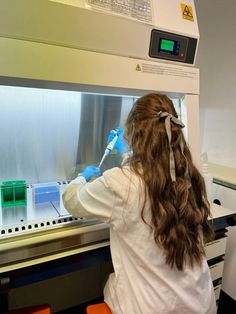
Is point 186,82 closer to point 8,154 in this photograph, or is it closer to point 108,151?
point 108,151

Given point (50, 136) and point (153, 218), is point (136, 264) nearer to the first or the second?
point (153, 218)

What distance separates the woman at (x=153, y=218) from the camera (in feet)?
2.70

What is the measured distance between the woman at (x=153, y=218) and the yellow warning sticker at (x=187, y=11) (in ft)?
1.59

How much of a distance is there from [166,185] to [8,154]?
2.32 feet

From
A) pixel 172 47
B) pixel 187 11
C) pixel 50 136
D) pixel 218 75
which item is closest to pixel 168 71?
pixel 172 47

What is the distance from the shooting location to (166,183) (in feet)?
2.75

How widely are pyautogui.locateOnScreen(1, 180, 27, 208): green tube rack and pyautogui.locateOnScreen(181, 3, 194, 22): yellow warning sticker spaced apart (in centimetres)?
100

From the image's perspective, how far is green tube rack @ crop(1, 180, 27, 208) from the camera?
99 cm

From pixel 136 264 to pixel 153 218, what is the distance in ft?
0.55

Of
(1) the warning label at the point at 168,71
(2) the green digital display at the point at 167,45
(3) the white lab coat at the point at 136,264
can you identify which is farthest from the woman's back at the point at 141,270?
(2) the green digital display at the point at 167,45

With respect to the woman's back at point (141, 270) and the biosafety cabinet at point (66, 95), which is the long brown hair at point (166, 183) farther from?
the biosafety cabinet at point (66, 95)

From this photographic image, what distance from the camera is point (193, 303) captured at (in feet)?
2.81

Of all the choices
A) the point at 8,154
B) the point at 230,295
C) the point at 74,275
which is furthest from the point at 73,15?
the point at 230,295

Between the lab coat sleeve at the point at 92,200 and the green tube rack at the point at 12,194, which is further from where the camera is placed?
the green tube rack at the point at 12,194
